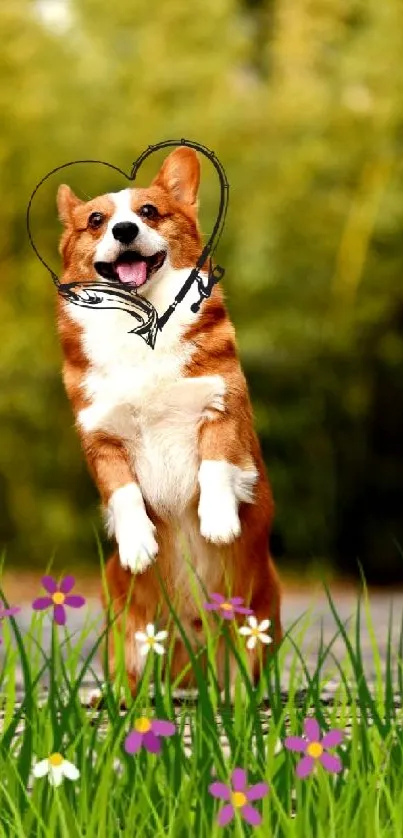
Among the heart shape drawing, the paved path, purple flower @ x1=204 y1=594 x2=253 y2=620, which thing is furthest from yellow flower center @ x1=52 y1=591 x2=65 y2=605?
the paved path

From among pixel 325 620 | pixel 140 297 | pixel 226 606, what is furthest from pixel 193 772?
pixel 325 620

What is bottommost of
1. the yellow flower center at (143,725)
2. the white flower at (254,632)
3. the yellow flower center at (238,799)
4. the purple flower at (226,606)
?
the yellow flower center at (238,799)

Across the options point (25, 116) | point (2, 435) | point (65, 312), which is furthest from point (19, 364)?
point (65, 312)

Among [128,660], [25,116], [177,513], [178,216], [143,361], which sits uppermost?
[25,116]

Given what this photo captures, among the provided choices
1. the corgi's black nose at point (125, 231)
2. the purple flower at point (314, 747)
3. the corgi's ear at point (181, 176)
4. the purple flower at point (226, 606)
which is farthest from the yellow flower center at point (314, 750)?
the corgi's ear at point (181, 176)

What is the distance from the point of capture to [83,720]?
6.02 feet

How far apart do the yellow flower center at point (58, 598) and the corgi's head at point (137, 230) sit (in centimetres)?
50

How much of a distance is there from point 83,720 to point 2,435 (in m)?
4.05

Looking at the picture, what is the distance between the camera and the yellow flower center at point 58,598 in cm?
197

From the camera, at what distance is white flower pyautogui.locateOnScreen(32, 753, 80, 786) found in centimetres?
167

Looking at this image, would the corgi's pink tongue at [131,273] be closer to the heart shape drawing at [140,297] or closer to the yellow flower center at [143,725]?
the heart shape drawing at [140,297]

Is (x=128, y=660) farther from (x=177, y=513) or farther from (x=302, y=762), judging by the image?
(x=302, y=762)

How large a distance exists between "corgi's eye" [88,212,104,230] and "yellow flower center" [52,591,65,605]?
1.97 feet

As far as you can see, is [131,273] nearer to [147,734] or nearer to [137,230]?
[137,230]
